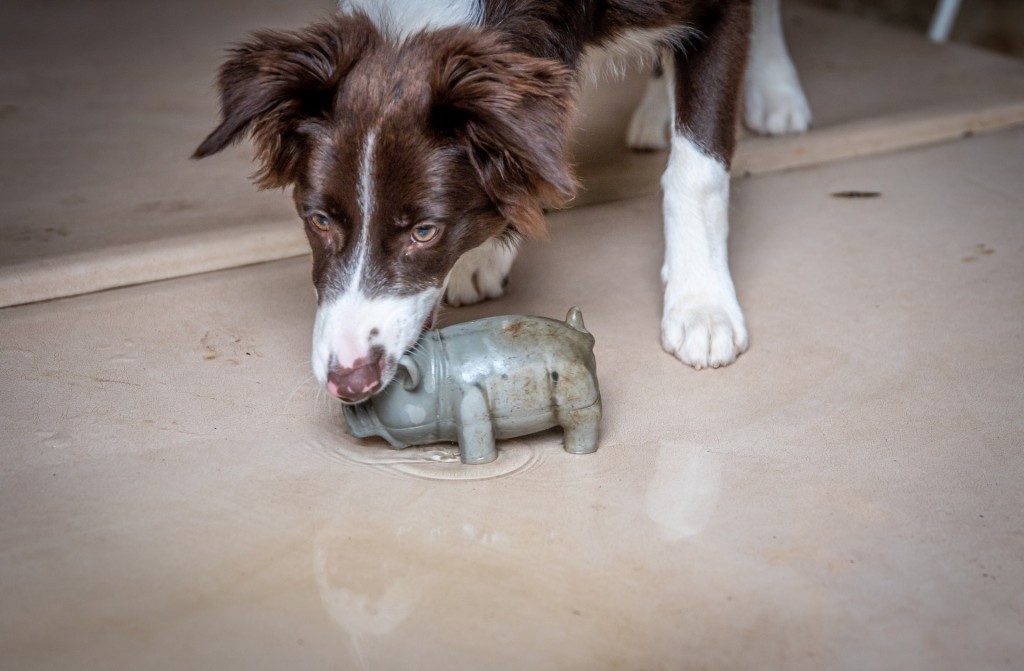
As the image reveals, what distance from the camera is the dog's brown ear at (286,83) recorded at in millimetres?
2115

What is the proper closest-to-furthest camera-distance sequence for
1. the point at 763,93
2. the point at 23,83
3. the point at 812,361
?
1. the point at 812,361
2. the point at 763,93
3. the point at 23,83

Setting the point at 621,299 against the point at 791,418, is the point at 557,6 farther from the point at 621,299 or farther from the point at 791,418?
the point at 791,418

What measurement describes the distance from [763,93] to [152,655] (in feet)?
9.81

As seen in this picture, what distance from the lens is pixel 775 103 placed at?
390cm

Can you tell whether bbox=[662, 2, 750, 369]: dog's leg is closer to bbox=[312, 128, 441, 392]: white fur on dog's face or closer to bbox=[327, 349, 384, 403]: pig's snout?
bbox=[312, 128, 441, 392]: white fur on dog's face

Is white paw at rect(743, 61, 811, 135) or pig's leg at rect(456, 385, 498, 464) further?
white paw at rect(743, 61, 811, 135)

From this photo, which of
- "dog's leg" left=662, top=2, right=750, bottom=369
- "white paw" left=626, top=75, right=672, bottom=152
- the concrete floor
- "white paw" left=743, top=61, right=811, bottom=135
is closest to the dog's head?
the concrete floor

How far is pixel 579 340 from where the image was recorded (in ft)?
7.08

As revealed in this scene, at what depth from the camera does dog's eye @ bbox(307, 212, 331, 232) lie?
2.21 meters

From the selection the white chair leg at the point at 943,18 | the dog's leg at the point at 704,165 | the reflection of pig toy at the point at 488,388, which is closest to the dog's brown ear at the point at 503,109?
the reflection of pig toy at the point at 488,388

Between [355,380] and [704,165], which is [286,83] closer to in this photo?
[355,380]

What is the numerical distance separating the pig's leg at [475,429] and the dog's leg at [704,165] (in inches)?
29.6

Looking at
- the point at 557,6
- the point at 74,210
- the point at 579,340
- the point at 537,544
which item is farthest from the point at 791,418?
the point at 74,210

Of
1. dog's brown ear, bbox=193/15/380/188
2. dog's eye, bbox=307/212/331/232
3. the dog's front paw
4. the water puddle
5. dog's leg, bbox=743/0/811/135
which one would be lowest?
the water puddle
